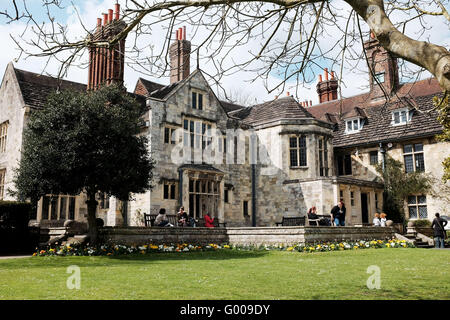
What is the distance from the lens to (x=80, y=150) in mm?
13156

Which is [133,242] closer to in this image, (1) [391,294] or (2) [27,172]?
(2) [27,172]

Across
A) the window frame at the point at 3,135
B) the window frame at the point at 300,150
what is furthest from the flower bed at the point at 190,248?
the window frame at the point at 3,135

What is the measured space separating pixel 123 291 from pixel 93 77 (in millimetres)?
20352

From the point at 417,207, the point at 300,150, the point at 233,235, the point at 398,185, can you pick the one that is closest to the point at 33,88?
the point at 233,235

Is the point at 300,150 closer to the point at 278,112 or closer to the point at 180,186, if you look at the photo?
the point at 278,112

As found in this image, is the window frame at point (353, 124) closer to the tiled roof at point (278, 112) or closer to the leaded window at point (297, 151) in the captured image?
the tiled roof at point (278, 112)

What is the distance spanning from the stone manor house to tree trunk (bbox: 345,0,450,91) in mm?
17913

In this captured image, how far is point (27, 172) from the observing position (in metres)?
13.4

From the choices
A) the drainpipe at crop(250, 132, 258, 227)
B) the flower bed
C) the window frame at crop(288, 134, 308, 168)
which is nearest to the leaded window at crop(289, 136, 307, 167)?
the window frame at crop(288, 134, 308, 168)

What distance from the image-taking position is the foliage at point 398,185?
2575 centimetres

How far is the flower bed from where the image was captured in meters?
13.3

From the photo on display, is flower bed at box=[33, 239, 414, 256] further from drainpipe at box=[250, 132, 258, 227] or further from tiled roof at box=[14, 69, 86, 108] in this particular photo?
tiled roof at box=[14, 69, 86, 108]

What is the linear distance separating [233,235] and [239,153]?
1003cm

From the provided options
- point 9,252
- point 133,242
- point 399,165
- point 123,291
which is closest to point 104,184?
point 133,242
